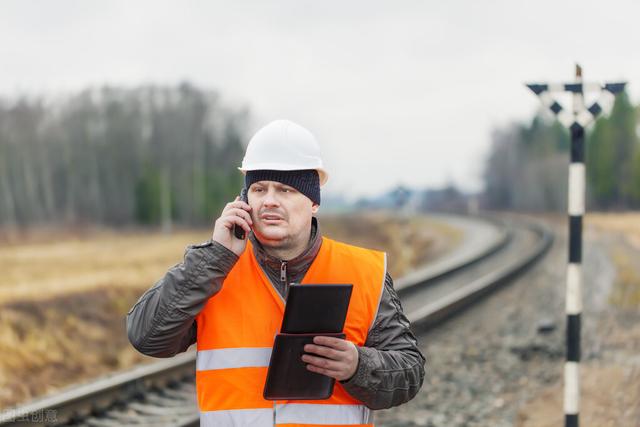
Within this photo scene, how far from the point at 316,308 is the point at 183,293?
404 mm

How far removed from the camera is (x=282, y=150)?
2334 millimetres

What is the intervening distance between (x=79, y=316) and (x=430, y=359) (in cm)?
673

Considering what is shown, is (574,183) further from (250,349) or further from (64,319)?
(64,319)

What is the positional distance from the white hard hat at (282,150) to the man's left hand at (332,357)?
554 mm

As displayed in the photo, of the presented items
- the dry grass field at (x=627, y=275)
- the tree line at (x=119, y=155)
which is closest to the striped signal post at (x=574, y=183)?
the dry grass field at (x=627, y=275)

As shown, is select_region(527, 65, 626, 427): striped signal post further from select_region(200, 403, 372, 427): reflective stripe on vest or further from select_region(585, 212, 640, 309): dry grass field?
select_region(585, 212, 640, 309): dry grass field

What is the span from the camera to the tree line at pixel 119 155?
5362 cm

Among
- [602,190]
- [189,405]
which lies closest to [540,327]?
[189,405]

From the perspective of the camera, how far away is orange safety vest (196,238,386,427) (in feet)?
7.66

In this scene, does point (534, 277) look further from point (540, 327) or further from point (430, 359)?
point (430, 359)

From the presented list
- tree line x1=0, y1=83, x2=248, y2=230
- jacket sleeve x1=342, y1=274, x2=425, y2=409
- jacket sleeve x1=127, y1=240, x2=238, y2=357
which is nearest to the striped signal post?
jacket sleeve x1=342, y1=274, x2=425, y2=409

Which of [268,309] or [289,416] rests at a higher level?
[268,309]

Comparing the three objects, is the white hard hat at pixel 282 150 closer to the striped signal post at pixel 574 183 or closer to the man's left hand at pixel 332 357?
the man's left hand at pixel 332 357

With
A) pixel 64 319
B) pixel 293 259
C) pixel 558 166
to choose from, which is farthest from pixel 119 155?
pixel 293 259
